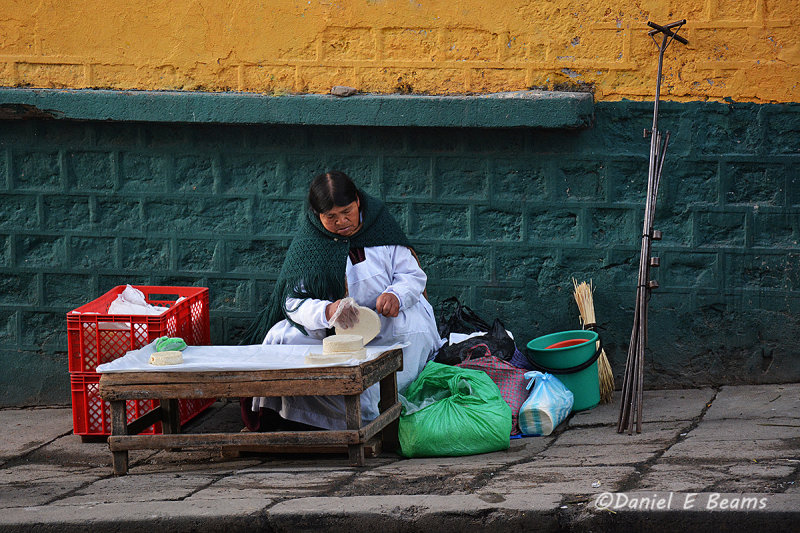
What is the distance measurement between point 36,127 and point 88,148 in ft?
1.05

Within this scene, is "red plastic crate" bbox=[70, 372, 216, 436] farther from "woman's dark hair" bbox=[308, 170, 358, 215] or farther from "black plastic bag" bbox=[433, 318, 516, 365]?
"black plastic bag" bbox=[433, 318, 516, 365]

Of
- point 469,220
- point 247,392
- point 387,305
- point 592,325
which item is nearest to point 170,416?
point 247,392

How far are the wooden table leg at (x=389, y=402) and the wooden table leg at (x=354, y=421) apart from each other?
0.32 meters

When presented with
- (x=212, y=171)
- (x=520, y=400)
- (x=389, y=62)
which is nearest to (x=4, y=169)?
(x=212, y=171)

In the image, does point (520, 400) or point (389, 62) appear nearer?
point (520, 400)

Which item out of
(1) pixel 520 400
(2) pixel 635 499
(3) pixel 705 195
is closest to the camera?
(2) pixel 635 499

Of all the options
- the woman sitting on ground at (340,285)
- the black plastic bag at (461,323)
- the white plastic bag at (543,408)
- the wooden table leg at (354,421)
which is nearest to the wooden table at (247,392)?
the wooden table leg at (354,421)

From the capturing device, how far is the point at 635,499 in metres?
3.24

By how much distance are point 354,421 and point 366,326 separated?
51 cm

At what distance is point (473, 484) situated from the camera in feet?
11.8

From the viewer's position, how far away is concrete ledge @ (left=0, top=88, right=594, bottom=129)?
501 centimetres

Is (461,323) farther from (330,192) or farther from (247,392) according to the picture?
(247,392)

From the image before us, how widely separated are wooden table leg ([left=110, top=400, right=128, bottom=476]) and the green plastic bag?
124 cm

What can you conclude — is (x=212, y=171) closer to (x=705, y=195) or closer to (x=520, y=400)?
→ (x=520, y=400)
